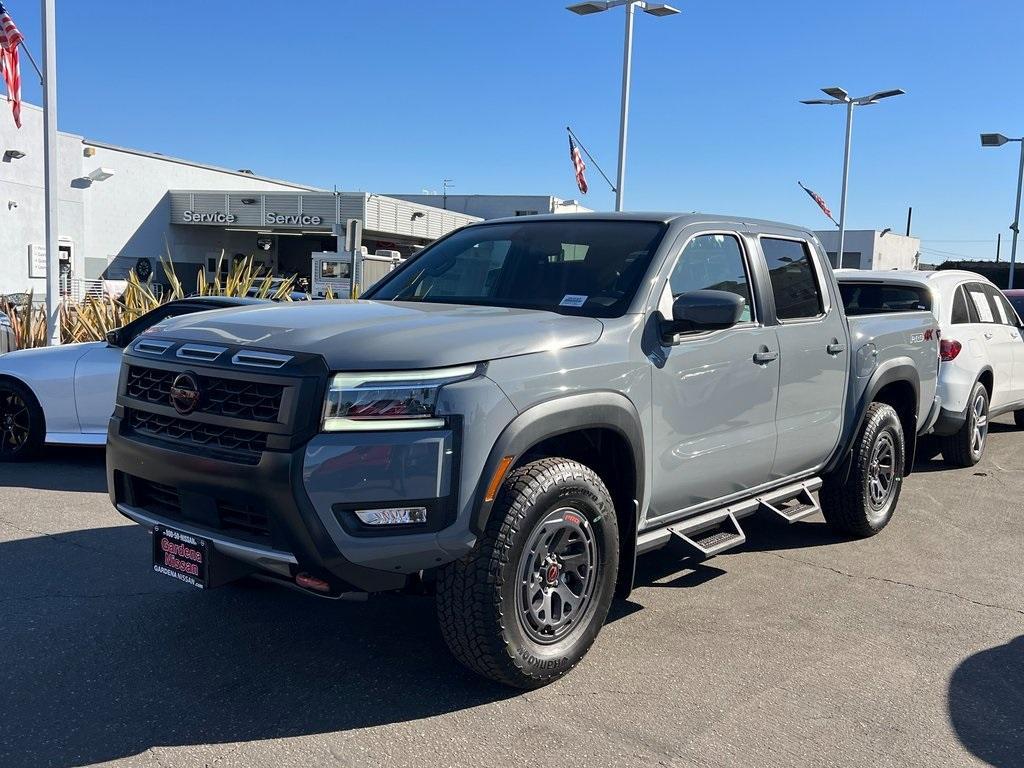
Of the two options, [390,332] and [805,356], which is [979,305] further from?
[390,332]

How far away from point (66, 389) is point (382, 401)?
545 centimetres

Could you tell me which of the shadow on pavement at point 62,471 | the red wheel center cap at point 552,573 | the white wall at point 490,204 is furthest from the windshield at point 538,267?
the white wall at point 490,204

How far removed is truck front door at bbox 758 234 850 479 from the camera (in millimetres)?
5098

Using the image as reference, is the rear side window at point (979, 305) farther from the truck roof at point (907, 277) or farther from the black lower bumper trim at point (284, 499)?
the black lower bumper trim at point (284, 499)

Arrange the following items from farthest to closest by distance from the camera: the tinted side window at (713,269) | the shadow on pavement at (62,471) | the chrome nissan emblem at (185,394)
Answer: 1. the shadow on pavement at (62,471)
2. the tinted side window at (713,269)
3. the chrome nissan emblem at (185,394)

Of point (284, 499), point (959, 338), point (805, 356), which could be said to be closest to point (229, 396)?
point (284, 499)

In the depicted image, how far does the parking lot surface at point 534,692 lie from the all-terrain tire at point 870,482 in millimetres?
422

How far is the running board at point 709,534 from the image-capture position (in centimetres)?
443

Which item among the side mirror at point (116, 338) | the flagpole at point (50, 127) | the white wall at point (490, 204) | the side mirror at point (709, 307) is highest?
the white wall at point (490, 204)

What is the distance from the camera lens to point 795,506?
17.6 ft

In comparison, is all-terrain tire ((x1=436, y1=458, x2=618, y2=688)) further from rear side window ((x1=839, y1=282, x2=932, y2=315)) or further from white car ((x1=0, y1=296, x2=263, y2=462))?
rear side window ((x1=839, y1=282, x2=932, y2=315))

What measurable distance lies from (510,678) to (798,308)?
286 cm

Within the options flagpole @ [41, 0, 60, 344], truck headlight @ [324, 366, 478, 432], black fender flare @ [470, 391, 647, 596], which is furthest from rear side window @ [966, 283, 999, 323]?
flagpole @ [41, 0, 60, 344]

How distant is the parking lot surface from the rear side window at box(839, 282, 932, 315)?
10.8ft
